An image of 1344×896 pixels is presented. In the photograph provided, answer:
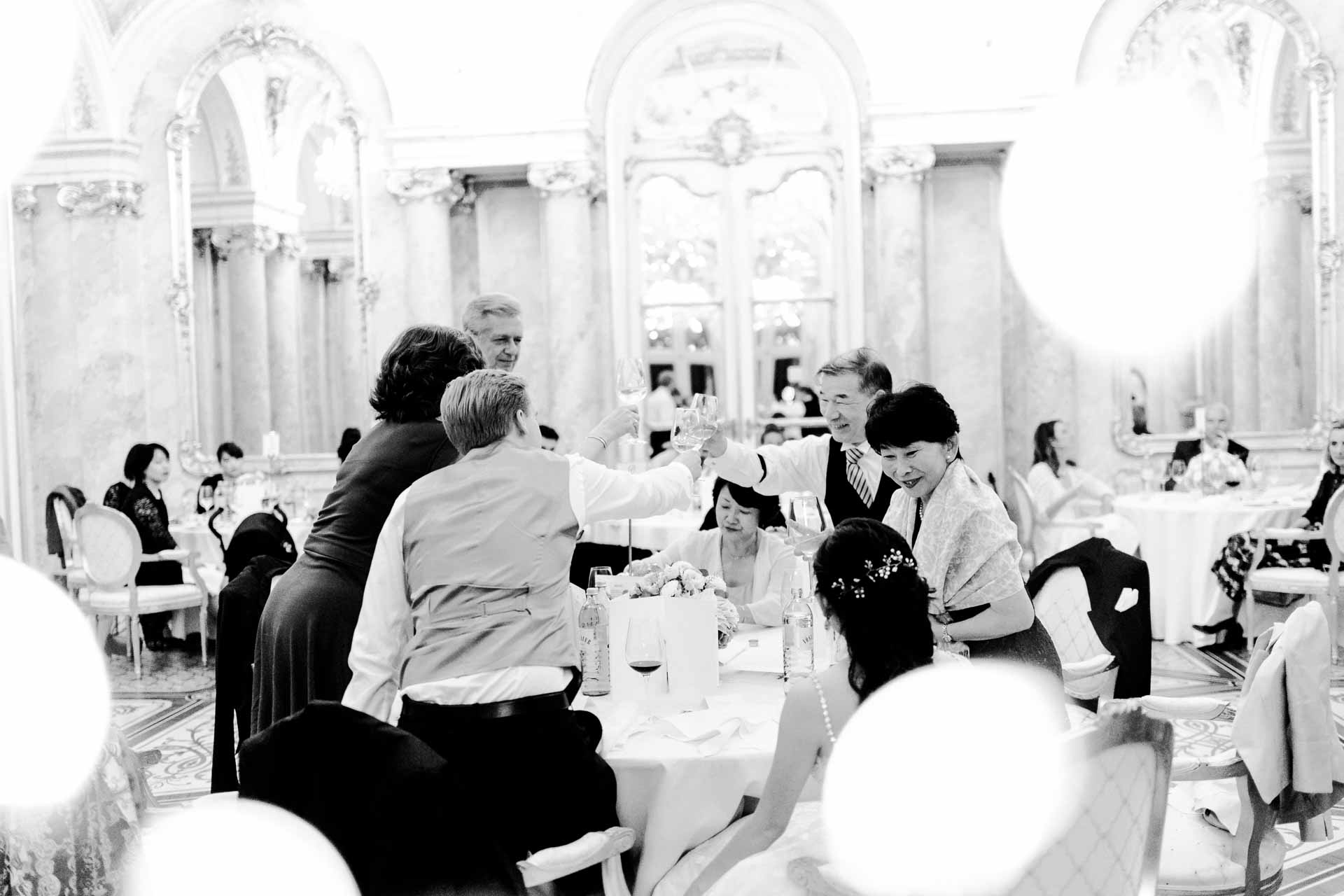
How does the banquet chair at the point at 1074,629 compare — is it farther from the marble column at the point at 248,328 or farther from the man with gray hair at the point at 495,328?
the marble column at the point at 248,328

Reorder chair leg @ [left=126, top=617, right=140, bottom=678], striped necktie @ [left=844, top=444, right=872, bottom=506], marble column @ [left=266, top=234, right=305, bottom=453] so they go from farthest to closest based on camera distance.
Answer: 1. marble column @ [left=266, top=234, right=305, bottom=453]
2. chair leg @ [left=126, top=617, right=140, bottom=678]
3. striped necktie @ [left=844, top=444, right=872, bottom=506]

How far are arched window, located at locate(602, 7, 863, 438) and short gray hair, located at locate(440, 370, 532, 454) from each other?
24.1 feet

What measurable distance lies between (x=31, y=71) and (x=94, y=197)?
104 centimetres

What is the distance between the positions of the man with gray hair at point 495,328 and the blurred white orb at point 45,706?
1399 mm

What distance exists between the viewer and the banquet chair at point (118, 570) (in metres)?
7.16

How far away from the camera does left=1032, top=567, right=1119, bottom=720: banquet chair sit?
11.2ft

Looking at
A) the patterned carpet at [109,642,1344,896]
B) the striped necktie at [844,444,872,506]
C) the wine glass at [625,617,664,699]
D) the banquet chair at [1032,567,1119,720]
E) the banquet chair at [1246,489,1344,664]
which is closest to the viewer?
the wine glass at [625,617,664,699]

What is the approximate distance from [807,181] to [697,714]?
7868mm

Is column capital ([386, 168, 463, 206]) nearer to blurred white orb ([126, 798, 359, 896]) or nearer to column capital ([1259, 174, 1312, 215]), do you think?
column capital ([1259, 174, 1312, 215])

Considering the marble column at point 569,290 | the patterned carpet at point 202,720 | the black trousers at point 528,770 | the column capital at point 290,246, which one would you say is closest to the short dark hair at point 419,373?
the black trousers at point 528,770

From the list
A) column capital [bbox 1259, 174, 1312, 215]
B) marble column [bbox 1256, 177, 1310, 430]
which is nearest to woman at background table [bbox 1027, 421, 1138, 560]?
marble column [bbox 1256, 177, 1310, 430]

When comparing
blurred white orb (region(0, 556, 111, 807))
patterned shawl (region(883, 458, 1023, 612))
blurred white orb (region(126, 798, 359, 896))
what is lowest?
blurred white orb (region(126, 798, 359, 896))

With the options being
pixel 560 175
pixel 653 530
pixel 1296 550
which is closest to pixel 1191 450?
pixel 1296 550

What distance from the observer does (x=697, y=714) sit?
267 centimetres
